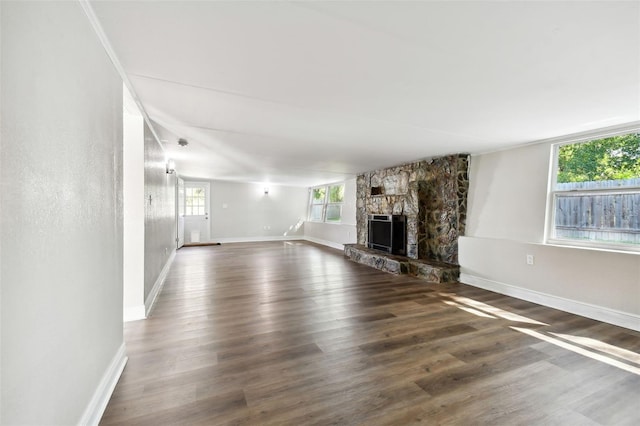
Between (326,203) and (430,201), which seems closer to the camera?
(430,201)

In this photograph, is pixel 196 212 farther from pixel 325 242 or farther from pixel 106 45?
pixel 106 45

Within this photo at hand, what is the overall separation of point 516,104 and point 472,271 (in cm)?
273

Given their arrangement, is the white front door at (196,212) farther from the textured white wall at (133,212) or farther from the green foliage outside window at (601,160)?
the green foliage outside window at (601,160)

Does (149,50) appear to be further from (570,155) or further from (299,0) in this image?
(570,155)

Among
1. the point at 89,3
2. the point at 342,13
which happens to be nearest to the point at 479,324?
the point at 342,13

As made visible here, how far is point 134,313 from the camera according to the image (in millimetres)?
2797

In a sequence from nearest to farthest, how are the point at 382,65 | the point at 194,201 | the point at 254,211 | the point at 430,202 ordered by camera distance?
the point at 382,65, the point at 430,202, the point at 194,201, the point at 254,211

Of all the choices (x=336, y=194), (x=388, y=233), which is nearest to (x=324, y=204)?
(x=336, y=194)

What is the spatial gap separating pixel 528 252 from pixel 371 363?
290 centimetres

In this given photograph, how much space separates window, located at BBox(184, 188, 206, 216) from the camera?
866cm

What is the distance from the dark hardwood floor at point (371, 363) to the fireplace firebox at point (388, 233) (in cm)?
185

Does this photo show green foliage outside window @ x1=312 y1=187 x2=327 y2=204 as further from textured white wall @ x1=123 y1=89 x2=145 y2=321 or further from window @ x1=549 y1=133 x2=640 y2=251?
textured white wall @ x1=123 y1=89 x2=145 y2=321

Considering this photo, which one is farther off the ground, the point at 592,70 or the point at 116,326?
the point at 592,70

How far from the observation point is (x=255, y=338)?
2404 mm
